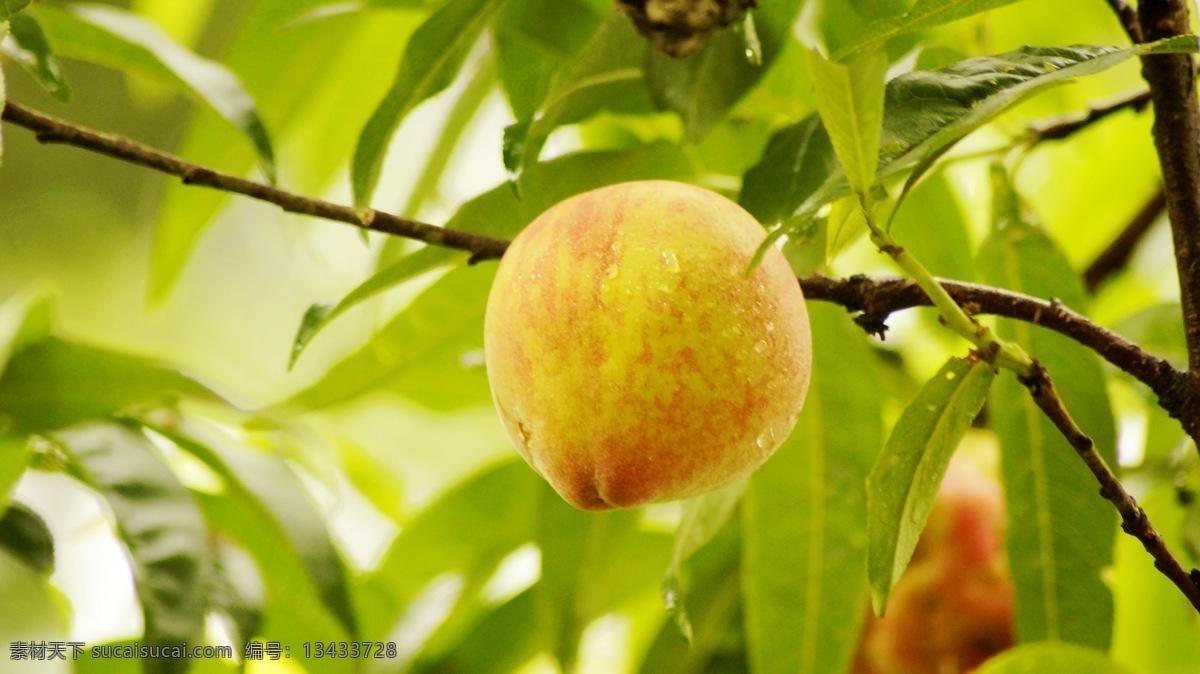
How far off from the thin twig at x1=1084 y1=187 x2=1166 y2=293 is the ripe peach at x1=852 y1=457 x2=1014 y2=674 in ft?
0.83

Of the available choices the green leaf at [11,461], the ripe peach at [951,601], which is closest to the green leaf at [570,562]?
the ripe peach at [951,601]

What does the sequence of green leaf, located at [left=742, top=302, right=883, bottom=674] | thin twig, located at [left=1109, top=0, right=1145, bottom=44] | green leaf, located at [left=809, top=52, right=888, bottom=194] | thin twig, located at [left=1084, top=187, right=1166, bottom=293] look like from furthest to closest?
thin twig, located at [left=1084, top=187, right=1166, bottom=293] < green leaf, located at [left=742, top=302, right=883, bottom=674] < thin twig, located at [left=1109, top=0, right=1145, bottom=44] < green leaf, located at [left=809, top=52, right=888, bottom=194]

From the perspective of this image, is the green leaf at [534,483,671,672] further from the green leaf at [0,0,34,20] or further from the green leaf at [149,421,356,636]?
the green leaf at [0,0,34,20]

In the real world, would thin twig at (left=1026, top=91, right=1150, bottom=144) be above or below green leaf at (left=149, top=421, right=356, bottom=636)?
above

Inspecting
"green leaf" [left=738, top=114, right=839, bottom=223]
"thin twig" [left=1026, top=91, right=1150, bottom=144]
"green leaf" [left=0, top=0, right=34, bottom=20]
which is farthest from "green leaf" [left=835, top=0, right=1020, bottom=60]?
"green leaf" [left=0, top=0, right=34, bottom=20]

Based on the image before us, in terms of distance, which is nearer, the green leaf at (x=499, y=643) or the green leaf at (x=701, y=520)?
the green leaf at (x=701, y=520)

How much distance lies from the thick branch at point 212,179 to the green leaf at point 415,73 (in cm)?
9

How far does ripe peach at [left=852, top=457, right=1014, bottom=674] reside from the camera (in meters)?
0.82

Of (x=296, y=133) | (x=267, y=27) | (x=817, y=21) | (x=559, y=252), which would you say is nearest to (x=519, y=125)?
(x=559, y=252)

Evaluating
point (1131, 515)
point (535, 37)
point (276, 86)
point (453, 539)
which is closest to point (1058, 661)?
point (1131, 515)

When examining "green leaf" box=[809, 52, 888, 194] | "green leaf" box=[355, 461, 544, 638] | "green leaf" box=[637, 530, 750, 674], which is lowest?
"green leaf" box=[637, 530, 750, 674]

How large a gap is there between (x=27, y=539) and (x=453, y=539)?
1.18ft

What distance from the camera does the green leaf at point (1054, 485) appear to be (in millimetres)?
622

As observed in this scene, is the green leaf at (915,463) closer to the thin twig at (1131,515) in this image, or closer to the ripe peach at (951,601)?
the thin twig at (1131,515)
